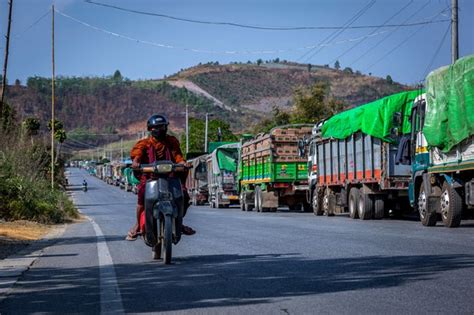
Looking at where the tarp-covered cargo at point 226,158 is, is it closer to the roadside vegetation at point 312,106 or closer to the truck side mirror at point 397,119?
the roadside vegetation at point 312,106

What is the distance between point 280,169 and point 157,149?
22404 millimetres

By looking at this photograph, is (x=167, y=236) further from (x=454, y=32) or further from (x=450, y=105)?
(x=454, y=32)

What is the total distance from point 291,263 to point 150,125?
2773mm

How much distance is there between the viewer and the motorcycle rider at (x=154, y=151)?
11.3 meters

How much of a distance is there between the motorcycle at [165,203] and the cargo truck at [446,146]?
323 inches

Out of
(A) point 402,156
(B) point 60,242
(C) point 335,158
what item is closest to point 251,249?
(B) point 60,242

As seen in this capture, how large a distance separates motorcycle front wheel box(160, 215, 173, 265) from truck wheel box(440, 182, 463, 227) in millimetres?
8863

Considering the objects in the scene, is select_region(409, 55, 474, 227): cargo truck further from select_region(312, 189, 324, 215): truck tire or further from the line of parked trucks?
select_region(312, 189, 324, 215): truck tire

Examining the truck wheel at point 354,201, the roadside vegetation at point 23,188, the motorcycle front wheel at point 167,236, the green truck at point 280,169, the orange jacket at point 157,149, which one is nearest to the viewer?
the motorcycle front wheel at point 167,236

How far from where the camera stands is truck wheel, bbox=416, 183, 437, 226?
746 inches

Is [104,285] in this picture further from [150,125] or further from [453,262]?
[453,262]

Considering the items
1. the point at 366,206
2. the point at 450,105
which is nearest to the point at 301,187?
the point at 366,206

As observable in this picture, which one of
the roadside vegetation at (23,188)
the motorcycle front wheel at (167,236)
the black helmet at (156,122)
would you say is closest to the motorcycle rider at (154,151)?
the black helmet at (156,122)

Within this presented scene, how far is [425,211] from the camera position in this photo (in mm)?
19047
